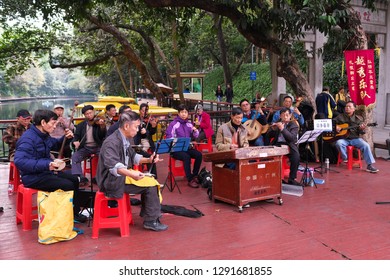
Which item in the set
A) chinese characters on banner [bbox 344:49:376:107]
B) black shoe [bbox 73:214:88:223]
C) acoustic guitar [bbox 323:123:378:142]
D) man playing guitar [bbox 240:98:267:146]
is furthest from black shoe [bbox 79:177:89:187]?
chinese characters on banner [bbox 344:49:376:107]

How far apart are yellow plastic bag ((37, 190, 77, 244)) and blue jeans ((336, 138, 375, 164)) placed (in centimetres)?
574

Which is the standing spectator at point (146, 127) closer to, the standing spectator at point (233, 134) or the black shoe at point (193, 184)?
the black shoe at point (193, 184)

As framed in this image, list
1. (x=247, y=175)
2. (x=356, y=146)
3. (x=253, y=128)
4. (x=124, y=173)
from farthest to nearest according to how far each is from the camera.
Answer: (x=356, y=146), (x=253, y=128), (x=247, y=175), (x=124, y=173)

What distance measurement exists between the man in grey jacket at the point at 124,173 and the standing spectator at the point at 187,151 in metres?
2.21

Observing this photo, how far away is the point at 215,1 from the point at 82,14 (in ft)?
9.57

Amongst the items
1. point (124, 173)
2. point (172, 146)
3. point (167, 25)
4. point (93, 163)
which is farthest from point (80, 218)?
point (167, 25)

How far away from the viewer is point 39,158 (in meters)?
4.72

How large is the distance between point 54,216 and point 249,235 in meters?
2.22

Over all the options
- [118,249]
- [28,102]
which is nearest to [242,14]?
[118,249]

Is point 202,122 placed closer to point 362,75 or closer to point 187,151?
point 187,151

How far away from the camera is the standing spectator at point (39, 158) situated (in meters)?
4.52

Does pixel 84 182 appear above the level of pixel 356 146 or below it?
below

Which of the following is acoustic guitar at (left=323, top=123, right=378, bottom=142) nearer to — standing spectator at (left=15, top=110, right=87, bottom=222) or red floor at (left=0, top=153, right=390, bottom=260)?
red floor at (left=0, top=153, right=390, bottom=260)

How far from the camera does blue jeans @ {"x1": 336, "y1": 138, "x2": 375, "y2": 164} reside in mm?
7836
